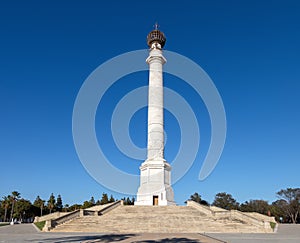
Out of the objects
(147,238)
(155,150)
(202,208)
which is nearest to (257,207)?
(155,150)

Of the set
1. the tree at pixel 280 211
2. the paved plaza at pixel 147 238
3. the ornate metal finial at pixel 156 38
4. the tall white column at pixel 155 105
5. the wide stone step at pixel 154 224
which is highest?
the ornate metal finial at pixel 156 38

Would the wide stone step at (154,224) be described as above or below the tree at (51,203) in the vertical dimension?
below

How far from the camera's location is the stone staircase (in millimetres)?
21312

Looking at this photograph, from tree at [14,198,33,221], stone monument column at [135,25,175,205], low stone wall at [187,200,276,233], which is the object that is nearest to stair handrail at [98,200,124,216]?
stone monument column at [135,25,175,205]

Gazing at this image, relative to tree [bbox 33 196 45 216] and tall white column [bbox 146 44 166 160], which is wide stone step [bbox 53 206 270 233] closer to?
tall white column [bbox 146 44 166 160]

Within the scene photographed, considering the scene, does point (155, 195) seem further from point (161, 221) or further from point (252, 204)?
point (252, 204)

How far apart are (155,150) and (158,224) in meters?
16.4

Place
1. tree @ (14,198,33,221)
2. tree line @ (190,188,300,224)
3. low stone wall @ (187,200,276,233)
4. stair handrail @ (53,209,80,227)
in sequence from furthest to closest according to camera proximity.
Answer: tree @ (14,198,33,221) → tree line @ (190,188,300,224) → stair handrail @ (53,209,80,227) → low stone wall @ (187,200,276,233)

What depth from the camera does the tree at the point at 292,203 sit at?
56.4 m

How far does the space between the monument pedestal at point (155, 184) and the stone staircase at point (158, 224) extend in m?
8.49

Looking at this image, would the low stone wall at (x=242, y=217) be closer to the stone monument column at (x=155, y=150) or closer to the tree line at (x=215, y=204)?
the stone monument column at (x=155, y=150)

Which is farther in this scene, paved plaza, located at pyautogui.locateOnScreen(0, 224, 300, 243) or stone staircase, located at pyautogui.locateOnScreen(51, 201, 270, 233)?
stone staircase, located at pyautogui.locateOnScreen(51, 201, 270, 233)

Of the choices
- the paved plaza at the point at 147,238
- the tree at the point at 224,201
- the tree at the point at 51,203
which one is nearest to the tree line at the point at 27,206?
the tree at the point at 51,203

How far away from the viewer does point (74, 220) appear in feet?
77.6
